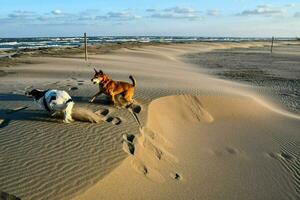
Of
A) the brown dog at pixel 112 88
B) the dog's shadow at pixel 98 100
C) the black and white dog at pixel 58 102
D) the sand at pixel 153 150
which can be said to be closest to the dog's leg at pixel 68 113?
the black and white dog at pixel 58 102

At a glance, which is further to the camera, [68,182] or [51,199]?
[68,182]

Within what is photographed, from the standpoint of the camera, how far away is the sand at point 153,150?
19.4 feet

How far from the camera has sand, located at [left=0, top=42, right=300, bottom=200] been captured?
5.91m

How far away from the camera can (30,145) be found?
6898mm

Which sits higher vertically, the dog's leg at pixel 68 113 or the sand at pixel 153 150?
the dog's leg at pixel 68 113

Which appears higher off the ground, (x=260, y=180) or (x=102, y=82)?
(x=102, y=82)

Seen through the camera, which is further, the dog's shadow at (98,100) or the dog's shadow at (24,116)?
the dog's shadow at (98,100)

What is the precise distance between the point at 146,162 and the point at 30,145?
2178mm

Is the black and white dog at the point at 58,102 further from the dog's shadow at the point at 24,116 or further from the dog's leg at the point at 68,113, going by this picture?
the dog's shadow at the point at 24,116

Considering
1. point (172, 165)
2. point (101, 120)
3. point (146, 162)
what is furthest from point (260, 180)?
point (101, 120)

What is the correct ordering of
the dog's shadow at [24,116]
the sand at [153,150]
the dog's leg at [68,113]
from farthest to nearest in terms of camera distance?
the dog's shadow at [24,116] < the dog's leg at [68,113] < the sand at [153,150]

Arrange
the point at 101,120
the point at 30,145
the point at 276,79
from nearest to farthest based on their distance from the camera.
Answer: the point at 30,145, the point at 101,120, the point at 276,79

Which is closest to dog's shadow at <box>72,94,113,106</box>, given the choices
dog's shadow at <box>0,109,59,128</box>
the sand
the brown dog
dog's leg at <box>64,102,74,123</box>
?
the sand

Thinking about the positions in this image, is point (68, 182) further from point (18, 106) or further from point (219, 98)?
point (219, 98)
